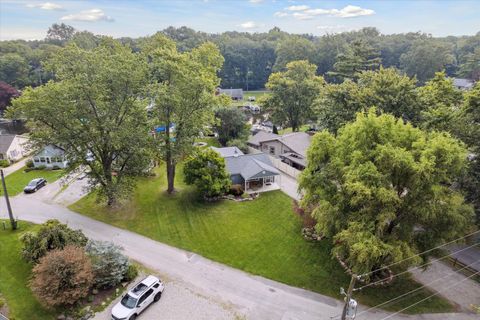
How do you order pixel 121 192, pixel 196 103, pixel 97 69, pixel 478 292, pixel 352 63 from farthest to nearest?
pixel 352 63 → pixel 196 103 → pixel 121 192 → pixel 97 69 → pixel 478 292

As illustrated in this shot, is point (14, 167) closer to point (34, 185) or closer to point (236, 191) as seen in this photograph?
point (34, 185)

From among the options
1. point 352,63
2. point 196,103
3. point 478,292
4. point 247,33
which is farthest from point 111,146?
point 247,33

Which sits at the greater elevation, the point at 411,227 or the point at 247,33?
the point at 247,33

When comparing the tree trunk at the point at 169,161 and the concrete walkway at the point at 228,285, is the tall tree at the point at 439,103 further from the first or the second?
the tree trunk at the point at 169,161

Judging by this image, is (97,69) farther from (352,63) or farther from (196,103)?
(352,63)

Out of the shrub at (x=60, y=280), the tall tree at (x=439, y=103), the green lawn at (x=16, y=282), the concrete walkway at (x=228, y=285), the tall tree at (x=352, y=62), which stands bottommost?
the concrete walkway at (x=228, y=285)

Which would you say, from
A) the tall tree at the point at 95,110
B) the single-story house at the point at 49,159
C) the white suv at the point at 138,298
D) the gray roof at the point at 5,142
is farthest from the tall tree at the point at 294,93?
the white suv at the point at 138,298

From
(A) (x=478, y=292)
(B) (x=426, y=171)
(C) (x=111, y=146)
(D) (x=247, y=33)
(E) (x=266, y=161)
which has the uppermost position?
(D) (x=247, y=33)
